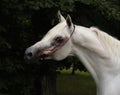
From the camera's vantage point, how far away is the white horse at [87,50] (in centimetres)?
490

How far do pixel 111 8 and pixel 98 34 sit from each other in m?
4.79

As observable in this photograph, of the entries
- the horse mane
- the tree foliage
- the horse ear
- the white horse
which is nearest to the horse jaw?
the white horse

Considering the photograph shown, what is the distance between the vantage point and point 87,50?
4984 millimetres

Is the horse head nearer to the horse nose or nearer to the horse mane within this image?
the horse nose

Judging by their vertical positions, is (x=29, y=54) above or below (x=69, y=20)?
below

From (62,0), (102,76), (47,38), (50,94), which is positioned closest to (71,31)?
(47,38)

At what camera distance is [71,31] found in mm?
4926

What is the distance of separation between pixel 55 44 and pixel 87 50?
0.35m

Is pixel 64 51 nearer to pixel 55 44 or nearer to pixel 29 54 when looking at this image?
pixel 55 44

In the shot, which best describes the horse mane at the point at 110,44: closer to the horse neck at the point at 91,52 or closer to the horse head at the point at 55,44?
the horse neck at the point at 91,52

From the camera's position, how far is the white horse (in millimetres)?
4898

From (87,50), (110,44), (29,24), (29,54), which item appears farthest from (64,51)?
(29,24)

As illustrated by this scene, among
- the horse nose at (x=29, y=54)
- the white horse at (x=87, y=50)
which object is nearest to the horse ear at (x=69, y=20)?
the white horse at (x=87, y=50)

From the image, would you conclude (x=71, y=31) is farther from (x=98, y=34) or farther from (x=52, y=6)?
(x=52, y=6)
